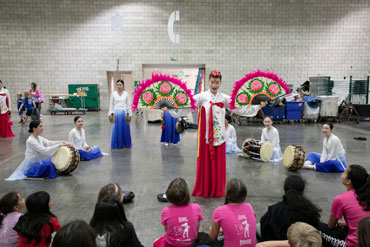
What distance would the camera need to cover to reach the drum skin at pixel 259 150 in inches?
249

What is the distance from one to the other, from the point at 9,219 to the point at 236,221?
1.96 metres

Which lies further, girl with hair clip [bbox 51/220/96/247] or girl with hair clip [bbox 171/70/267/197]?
girl with hair clip [bbox 171/70/267/197]

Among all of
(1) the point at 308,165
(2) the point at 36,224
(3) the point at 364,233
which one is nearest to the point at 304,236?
(3) the point at 364,233

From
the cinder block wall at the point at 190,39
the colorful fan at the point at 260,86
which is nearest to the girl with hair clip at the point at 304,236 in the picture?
the colorful fan at the point at 260,86

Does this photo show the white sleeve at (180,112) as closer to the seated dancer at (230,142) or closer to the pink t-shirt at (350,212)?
the seated dancer at (230,142)

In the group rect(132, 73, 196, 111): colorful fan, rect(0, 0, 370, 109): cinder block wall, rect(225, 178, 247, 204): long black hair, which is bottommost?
rect(225, 178, 247, 204): long black hair

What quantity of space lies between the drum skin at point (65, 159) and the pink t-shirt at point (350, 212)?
4.22 m

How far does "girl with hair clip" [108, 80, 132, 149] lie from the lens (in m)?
7.54

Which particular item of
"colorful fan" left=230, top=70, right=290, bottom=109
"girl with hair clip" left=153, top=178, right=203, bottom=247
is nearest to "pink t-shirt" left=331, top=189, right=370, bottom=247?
"girl with hair clip" left=153, top=178, right=203, bottom=247

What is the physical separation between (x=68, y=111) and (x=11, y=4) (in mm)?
7276

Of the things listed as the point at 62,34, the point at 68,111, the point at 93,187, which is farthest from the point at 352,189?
the point at 62,34

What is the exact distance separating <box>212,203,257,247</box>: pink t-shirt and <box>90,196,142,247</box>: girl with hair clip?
82 centimetres

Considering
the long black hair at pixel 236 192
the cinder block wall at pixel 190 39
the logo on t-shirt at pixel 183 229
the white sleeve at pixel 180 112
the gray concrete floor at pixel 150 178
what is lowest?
the gray concrete floor at pixel 150 178

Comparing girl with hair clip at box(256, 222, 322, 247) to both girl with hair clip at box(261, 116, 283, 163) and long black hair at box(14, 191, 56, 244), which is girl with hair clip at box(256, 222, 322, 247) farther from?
girl with hair clip at box(261, 116, 283, 163)
